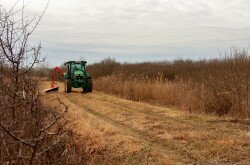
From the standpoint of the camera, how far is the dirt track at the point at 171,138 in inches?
298

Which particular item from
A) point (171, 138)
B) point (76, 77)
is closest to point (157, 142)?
point (171, 138)

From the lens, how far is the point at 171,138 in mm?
9219

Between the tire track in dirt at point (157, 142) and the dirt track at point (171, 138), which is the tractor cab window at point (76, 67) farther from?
the tire track in dirt at point (157, 142)

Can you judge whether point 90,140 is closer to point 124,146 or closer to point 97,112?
point 124,146

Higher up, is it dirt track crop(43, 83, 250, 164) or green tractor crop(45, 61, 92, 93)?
green tractor crop(45, 61, 92, 93)

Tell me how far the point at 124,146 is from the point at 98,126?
2.62m

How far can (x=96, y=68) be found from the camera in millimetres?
38500

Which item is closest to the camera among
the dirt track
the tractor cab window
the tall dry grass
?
the dirt track

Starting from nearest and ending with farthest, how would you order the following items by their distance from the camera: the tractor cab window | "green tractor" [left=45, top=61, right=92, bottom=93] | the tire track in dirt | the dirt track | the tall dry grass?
1. the dirt track
2. the tire track in dirt
3. the tall dry grass
4. "green tractor" [left=45, top=61, right=92, bottom=93]
5. the tractor cab window

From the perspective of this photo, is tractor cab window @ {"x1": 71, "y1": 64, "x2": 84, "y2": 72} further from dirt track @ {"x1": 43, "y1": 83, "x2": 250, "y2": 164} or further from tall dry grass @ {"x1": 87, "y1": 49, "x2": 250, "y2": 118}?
dirt track @ {"x1": 43, "y1": 83, "x2": 250, "y2": 164}

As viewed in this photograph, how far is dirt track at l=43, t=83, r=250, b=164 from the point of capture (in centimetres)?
758

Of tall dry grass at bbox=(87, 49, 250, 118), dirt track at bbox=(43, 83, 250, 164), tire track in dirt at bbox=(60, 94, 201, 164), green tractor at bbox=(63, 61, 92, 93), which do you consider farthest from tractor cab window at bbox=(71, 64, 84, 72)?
tire track in dirt at bbox=(60, 94, 201, 164)

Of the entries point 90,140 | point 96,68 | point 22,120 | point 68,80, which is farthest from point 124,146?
point 96,68

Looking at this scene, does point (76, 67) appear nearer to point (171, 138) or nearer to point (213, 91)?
point (213, 91)
